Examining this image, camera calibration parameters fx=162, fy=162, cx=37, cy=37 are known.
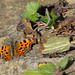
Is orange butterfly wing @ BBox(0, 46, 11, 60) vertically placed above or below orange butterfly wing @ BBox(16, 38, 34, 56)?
below

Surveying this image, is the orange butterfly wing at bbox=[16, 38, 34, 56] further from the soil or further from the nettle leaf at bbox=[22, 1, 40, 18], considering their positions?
the nettle leaf at bbox=[22, 1, 40, 18]

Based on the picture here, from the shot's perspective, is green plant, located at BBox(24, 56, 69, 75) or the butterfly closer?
green plant, located at BBox(24, 56, 69, 75)

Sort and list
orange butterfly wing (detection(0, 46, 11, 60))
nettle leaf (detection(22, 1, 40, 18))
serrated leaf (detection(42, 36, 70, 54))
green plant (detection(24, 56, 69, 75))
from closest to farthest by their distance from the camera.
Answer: green plant (detection(24, 56, 69, 75))
serrated leaf (detection(42, 36, 70, 54))
orange butterfly wing (detection(0, 46, 11, 60))
nettle leaf (detection(22, 1, 40, 18))

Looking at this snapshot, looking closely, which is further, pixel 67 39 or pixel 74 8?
pixel 74 8

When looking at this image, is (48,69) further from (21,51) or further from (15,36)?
(15,36)

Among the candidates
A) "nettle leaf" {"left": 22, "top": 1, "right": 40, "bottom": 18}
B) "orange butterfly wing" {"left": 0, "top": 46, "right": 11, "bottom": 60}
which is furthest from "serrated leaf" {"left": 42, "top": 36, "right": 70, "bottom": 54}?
"nettle leaf" {"left": 22, "top": 1, "right": 40, "bottom": 18}

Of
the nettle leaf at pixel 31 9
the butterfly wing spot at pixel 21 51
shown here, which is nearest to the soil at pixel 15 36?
the butterfly wing spot at pixel 21 51

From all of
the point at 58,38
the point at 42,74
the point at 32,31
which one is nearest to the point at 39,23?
the point at 32,31

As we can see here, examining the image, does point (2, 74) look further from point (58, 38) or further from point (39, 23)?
point (39, 23)
